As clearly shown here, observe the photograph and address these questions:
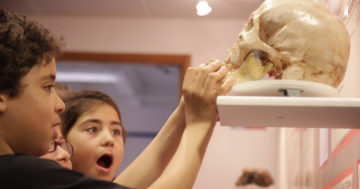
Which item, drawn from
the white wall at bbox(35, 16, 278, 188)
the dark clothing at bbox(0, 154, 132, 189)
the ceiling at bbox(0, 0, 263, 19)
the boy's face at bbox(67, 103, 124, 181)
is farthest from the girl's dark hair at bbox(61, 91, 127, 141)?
the white wall at bbox(35, 16, 278, 188)

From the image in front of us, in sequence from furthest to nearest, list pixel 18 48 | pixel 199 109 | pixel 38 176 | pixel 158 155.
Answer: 1. pixel 158 155
2. pixel 199 109
3. pixel 18 48
4. pixel 38 176

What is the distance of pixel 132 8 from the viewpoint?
368 cm

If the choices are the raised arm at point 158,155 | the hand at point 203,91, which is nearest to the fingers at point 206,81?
the hand at point 203,91

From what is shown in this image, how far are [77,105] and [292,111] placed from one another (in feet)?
3.87

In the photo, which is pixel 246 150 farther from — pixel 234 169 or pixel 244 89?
pixel 244 89

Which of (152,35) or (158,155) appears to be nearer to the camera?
(158,155)

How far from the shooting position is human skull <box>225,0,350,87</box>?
109cm

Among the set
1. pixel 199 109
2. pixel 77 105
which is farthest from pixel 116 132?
pixel 199 109

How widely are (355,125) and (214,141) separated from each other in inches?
100

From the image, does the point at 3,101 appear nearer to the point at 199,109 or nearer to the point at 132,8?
the point at 199,109

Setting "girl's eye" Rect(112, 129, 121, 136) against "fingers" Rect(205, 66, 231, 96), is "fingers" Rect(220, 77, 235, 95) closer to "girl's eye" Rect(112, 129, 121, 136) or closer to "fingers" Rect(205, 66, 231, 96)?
"fingers" Rect(205, 66, 231, 96)

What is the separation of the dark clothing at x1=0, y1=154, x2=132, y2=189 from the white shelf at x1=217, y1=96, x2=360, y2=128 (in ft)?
1.03

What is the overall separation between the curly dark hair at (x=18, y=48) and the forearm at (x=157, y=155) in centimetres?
40

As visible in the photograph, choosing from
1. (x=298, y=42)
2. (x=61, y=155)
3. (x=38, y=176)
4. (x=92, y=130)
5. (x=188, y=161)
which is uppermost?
(x=92, y=130)
